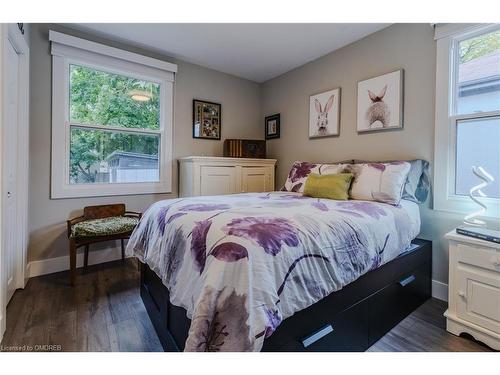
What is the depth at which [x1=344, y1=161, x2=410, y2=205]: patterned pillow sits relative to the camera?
78.2 inches

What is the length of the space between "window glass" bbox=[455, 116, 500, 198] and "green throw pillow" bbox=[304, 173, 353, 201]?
829mm

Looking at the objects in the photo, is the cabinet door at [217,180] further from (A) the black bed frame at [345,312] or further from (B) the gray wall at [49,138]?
(A) the black bed frame at [345,312]

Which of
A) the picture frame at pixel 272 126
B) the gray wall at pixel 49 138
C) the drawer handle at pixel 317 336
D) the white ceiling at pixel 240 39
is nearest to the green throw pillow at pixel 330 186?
the drawer handle at pixel 317 336

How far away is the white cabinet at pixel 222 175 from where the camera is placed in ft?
9.63

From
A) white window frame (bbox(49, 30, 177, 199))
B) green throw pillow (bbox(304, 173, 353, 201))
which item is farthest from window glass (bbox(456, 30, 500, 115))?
white window frame (bbox(49, 30, 177, 199))

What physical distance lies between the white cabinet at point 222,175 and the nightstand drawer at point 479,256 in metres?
2.21

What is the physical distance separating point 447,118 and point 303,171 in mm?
1287

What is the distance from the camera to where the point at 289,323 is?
43.0 inches

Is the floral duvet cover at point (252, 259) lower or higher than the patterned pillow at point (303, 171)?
lower

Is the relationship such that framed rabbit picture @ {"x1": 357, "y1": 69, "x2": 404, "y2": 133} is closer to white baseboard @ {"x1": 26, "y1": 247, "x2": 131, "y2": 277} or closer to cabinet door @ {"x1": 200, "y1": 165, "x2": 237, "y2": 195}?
cabinet door @ {"x1": 200, "y1": 165, "x2": 237, "y2": 195}

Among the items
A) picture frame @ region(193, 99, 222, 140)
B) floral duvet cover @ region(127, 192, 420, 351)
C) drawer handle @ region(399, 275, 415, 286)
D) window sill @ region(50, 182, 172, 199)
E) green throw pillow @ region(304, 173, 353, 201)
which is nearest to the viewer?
floral duvet cover @ region(127, 192, 420, 351)

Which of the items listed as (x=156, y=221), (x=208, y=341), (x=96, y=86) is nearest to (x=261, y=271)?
(x=208, y=341)

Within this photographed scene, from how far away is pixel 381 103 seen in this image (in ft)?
8.16

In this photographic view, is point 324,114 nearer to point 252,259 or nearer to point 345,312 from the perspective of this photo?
point 345,312
